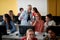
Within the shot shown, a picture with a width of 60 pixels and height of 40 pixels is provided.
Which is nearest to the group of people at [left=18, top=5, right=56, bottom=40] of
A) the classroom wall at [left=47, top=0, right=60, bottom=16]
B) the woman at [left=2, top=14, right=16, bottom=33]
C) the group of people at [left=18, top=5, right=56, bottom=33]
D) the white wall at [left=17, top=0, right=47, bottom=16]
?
the group of people at [left=18, top=5, right=56, bottom=33]

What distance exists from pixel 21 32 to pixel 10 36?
658 millimetres

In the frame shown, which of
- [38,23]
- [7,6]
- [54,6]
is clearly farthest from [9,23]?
[7,6]

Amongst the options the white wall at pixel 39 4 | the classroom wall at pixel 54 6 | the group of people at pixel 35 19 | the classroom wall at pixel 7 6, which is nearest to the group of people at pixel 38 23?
the group of people at pixel 35 19

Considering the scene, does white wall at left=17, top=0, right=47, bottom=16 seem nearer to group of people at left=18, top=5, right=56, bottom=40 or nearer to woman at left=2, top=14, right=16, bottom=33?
group of people at left=18, top=5, right=56, bottom=40

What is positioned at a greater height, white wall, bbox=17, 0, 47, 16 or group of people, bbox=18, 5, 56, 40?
white wall, bbox=17, 0, 47, 16

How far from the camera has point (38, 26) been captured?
6.14 m

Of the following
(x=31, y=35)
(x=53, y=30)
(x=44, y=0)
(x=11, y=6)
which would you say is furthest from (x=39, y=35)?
(x=11, y=6)

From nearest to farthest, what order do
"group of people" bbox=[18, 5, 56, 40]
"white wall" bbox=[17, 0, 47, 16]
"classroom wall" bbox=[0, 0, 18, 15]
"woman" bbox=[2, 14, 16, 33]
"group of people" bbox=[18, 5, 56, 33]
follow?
"group of people" bbox=[18, 5, 56, 40] < "group of people" bbox=[18, 5, 56, 33] < "woman" bbox=[2, 14, 16, 33] < "white wall" bbox=[17, 0, 47, 16] < "classroom wall" bbox=[0, 0, 18, 15]

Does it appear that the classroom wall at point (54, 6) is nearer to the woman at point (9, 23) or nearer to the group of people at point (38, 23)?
the group of people at point (38, 23)

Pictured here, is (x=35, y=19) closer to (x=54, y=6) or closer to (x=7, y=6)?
(x=54, y=6)

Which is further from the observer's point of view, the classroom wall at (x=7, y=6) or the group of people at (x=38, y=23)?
the classroom wall at (x=7, y=6)

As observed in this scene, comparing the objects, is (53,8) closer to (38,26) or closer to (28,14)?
(28,14)

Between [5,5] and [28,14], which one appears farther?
[5,5]

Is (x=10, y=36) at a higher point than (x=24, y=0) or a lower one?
lower
